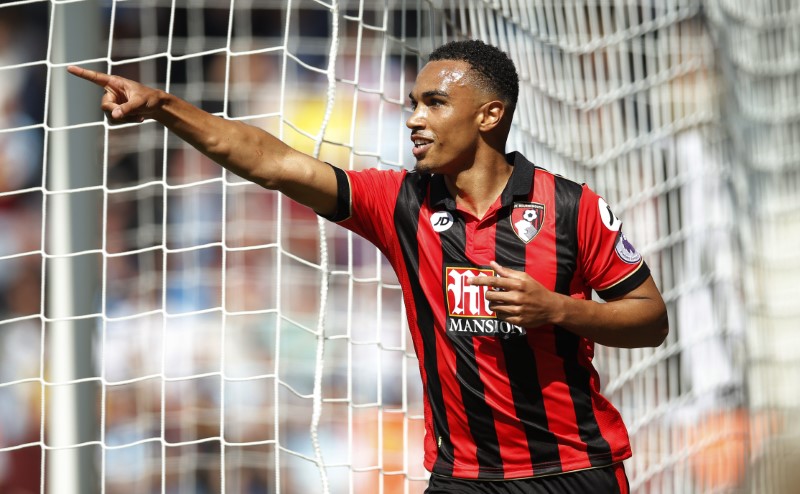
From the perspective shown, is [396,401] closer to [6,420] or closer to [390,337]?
[390,337]

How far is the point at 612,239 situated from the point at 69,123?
6.20 feet

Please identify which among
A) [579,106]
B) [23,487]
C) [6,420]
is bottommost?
[23,487]

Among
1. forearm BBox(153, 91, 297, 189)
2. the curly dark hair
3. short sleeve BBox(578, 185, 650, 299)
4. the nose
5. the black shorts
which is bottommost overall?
the black shorts

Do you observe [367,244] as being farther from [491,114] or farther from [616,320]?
[616,320]

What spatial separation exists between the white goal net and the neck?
165 cm

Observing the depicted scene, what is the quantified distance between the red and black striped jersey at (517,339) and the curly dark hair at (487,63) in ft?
0.79

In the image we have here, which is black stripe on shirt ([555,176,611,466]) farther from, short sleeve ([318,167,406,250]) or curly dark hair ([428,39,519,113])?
short sleeve ([318,167,406,250])

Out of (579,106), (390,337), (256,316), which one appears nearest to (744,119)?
(579,106)

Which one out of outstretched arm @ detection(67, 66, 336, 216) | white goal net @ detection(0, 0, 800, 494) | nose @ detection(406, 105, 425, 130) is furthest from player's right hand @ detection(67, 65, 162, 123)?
white goal net @ detection(0, 0, 800, 494)

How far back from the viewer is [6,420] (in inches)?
213

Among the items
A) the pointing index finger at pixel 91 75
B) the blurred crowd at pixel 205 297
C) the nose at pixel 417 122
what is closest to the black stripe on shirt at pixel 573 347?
the nose at pixel 417 122

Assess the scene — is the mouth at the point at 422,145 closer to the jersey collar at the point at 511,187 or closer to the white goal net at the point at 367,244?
the jersey collar at the point at 511,187

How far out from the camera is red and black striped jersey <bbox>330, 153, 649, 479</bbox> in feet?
8.38

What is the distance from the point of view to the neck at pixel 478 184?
2.68 m
